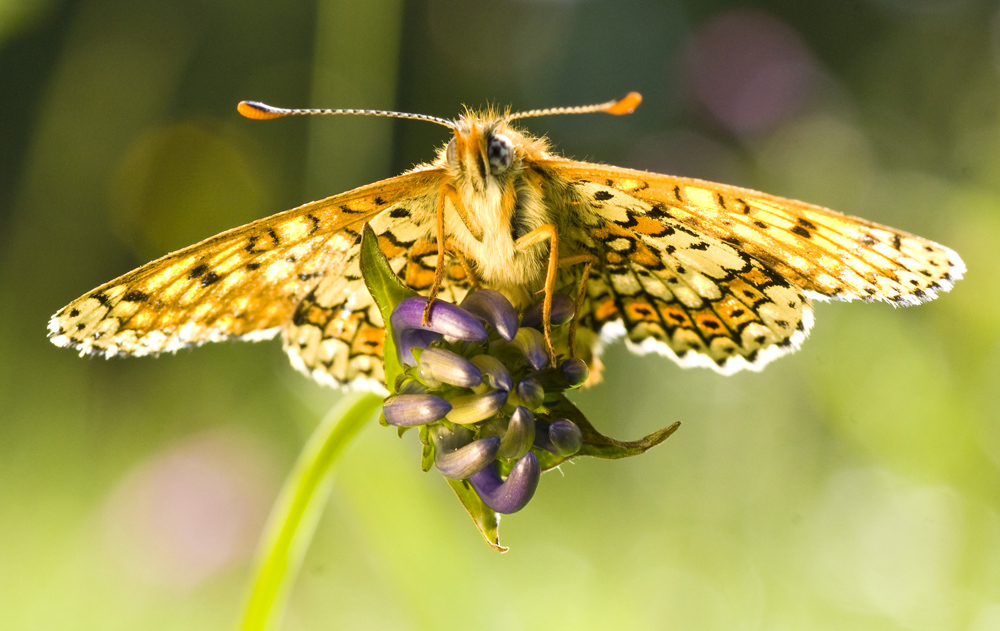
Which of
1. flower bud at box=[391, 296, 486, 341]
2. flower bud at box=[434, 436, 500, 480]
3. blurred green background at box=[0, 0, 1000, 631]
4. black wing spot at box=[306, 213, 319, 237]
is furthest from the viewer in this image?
blurred green background at box=[0, 0, 1000, 631]

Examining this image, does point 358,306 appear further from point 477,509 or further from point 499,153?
point 477,509

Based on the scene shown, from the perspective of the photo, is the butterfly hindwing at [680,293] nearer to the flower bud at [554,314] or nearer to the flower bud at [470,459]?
the flower bud at [554,314]

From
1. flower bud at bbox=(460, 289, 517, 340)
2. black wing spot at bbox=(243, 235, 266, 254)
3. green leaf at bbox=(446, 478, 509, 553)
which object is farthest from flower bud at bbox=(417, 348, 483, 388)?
black wing spot at bbox=(243, 235, 266, 254)

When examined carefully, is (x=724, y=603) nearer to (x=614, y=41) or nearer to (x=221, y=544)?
(x=221, y=544)

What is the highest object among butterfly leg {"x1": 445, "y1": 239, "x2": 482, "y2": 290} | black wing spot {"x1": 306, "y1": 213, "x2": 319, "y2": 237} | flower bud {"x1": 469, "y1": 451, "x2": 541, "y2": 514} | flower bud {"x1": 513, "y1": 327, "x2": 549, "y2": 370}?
black wing spot {"x1": 306, "y1": 213, "x2": 319, "y2": 237}

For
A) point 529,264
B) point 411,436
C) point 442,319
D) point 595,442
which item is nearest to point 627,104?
point 529,264

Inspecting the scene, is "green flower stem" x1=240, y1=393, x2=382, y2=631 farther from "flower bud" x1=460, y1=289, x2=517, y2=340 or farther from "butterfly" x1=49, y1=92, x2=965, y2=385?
"flower bud" x1=460, y1=289, x2=517, y2=340

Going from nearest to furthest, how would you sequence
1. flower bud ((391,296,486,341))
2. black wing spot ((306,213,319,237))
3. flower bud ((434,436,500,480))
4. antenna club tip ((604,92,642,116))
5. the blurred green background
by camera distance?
1. flower bud ((434,436,500,480))
2. flower bud ((391,296,486,341))
3. black wing spot ((306,213,319,237))
4. antenna club tip ((604,92,642,116))
5. the blurred green background
